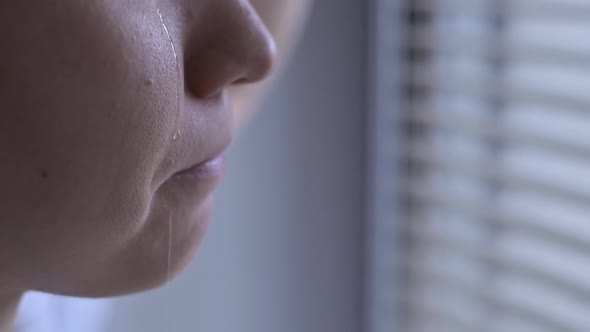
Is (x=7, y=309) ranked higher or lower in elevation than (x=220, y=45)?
lower

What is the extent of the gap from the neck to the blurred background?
420 mm

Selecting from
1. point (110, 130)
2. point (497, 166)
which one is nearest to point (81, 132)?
point (110, 130)

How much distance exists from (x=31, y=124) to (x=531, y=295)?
0.72 m

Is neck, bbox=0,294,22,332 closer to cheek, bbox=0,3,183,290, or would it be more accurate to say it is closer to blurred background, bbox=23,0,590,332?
cheek, bbox=0,3,183,290

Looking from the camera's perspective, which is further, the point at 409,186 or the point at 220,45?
the point at 409,186

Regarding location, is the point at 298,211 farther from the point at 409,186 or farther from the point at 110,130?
the point at 110,130

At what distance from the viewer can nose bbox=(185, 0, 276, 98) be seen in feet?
1.12

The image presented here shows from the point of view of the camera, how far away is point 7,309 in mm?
385

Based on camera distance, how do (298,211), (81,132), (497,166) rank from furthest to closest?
(298,211)
(497,166)
(81,132)

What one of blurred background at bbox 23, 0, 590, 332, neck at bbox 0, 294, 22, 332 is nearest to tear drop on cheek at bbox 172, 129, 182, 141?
neck at bbox 0, 294, 22, 332

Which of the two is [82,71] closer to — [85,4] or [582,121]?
[85,4]

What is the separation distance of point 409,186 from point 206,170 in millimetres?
674

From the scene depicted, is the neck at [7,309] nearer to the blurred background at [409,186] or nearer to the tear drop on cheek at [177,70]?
the tear drop on cheek at [177,70]

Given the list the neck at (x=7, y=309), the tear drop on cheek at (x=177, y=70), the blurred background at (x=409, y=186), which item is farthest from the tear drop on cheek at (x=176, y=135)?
the blurred background at (x=409, y=186)
